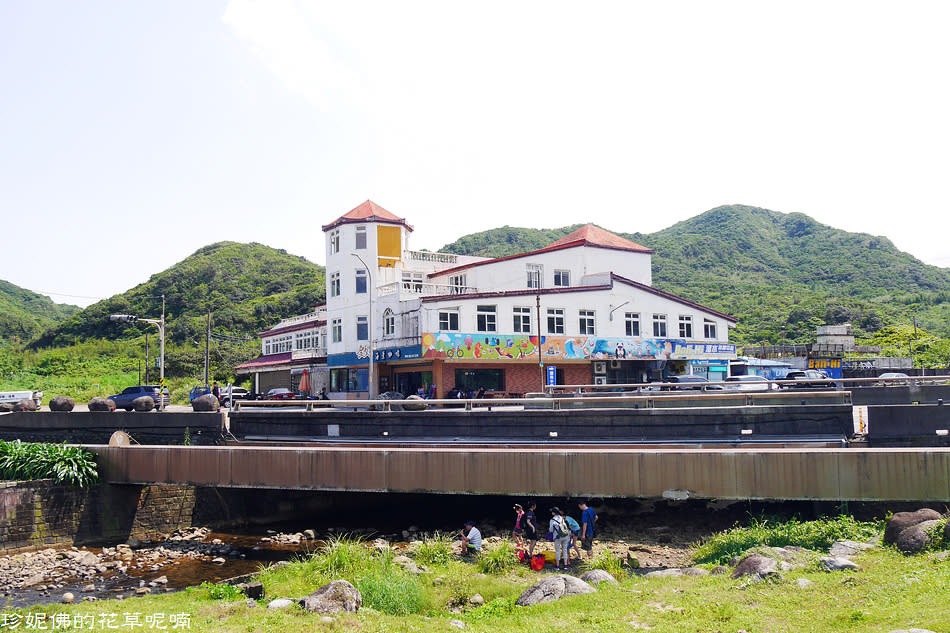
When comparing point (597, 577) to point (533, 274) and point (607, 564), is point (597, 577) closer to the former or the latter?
point (607, 564)

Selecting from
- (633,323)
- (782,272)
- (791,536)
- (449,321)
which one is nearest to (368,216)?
(449,321)

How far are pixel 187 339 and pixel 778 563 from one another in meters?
93.9

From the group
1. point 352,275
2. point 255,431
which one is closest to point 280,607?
point 255,431

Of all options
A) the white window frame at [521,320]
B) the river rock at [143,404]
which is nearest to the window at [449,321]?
the white window frame at [521,320]

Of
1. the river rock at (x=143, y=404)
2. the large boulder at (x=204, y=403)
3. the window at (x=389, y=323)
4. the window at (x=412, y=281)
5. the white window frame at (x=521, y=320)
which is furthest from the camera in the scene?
the window at (x=412, y=281)

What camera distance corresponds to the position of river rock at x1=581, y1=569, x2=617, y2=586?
12.9 meters

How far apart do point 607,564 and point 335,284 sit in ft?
123

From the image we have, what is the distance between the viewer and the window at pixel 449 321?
42.0 m

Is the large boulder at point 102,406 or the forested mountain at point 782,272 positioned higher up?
the forested mountain at point 782,272

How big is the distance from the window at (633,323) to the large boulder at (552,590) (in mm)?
35545

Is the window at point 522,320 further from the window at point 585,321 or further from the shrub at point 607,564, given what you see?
the shrub at point 607,564

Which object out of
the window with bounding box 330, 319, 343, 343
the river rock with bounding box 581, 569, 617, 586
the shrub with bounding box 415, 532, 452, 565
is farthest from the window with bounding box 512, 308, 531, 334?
the river rock with bounding box 581, 569, 617, 586

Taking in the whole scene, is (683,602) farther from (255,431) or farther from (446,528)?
(255,431)

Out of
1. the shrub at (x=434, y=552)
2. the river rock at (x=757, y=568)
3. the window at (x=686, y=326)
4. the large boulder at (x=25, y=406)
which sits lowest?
the shrub at (x=434, y=552)
